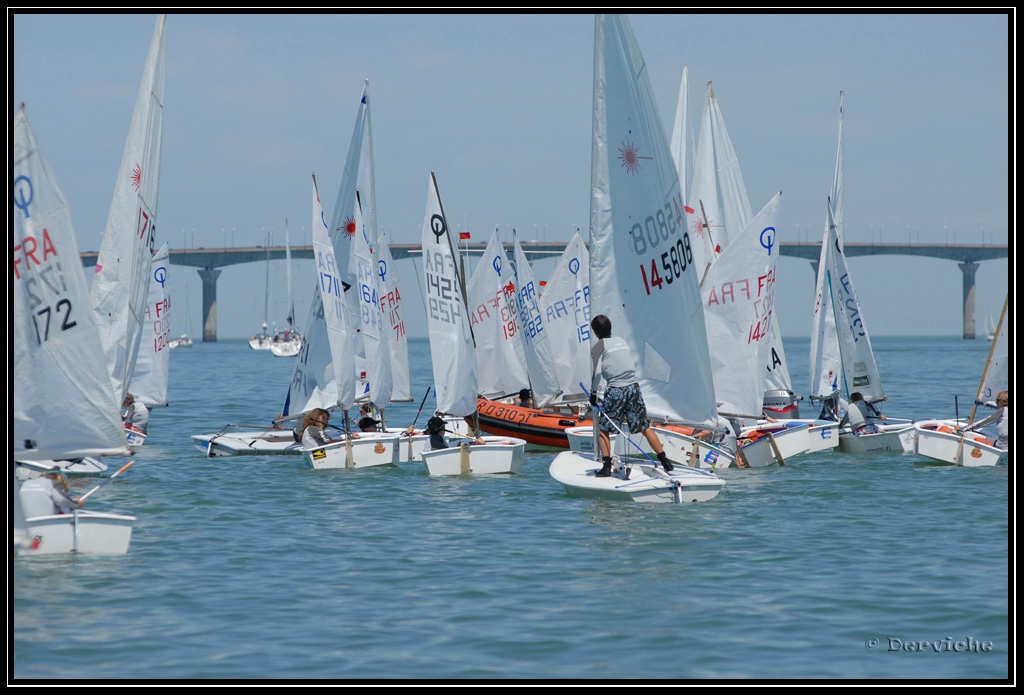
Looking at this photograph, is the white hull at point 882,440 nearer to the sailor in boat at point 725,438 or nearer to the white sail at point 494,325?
the sailor in boat at point 725,438

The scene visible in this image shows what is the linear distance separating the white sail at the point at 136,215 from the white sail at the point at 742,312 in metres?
8.30

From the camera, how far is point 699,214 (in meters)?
21.1

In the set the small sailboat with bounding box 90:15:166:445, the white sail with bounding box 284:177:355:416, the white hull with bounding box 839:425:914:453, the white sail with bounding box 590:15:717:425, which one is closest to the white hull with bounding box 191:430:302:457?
the white sail with bounding box 284:177:355:416

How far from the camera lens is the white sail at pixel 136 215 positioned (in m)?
15.1

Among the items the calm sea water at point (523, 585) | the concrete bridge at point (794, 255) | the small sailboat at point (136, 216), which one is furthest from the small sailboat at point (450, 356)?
the concrete bridge at point (794, 255)

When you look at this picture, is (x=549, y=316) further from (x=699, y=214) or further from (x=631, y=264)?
(x=631, y=264)

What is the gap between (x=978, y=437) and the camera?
16625mm

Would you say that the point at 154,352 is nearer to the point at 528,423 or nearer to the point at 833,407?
the point at 528,423

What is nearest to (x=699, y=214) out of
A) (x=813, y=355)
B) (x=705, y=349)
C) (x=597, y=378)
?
(x=813, y=355)

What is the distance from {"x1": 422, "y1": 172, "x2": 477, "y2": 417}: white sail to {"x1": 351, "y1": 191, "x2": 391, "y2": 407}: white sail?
95cm

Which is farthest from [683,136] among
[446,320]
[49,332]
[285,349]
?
[285,349]

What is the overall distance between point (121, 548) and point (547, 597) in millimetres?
4086

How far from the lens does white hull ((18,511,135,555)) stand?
32.5ft

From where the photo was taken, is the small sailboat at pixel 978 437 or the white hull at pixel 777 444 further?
the white hull at pixel 777 444
